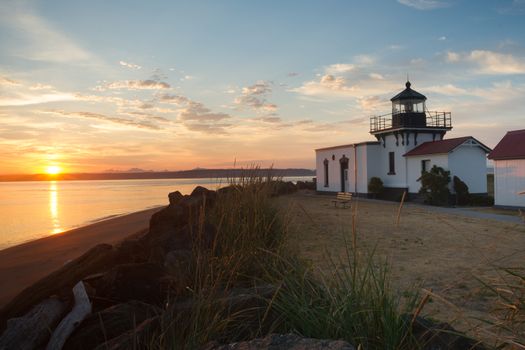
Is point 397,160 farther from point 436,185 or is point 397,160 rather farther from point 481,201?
point 481,201

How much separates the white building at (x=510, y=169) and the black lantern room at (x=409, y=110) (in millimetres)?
5787

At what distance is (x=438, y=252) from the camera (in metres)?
8.48

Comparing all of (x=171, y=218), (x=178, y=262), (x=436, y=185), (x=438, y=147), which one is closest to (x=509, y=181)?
(x=436, y=185)

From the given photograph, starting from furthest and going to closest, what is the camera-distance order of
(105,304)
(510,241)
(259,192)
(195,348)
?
(510,241), (259,192), (105,304), (195,348)

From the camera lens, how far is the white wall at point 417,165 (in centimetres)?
2164

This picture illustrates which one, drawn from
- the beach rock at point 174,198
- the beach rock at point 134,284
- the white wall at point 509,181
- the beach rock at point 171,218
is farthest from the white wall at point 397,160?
the beach rock at point 134,284

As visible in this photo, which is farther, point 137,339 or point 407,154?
point 407,154

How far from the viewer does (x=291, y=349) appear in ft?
6.98

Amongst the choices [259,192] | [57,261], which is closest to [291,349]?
[259,192]

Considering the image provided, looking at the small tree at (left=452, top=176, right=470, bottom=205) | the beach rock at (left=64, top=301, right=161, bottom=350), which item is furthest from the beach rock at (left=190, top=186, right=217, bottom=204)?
the small tree at (left=452, top=176, right=470, bottom=205)

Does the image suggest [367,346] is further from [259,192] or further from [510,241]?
[510,241]

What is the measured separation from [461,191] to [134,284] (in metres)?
20.8

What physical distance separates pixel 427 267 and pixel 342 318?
17.0 ft

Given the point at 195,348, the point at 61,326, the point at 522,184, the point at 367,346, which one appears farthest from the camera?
the point at 522,184
